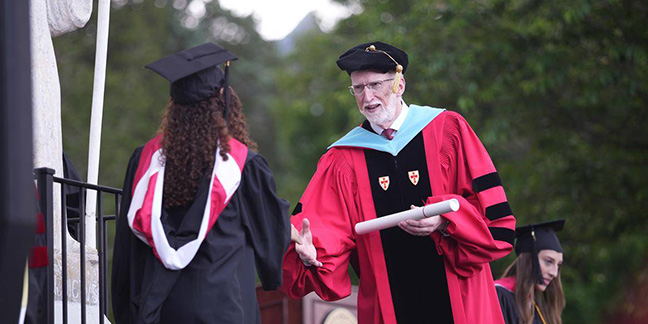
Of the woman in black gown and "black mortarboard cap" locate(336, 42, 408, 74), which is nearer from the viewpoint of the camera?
the woman in black gown

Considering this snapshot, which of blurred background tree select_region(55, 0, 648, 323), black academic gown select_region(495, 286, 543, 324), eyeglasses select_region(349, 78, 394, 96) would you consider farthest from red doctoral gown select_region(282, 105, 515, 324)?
blurred background tree select_region(55, 0, 648, 323)

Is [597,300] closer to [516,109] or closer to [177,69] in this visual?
[516,109]

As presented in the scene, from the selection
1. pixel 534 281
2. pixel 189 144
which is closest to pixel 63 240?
pixel 189 144

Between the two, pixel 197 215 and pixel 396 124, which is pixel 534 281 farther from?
pixel 197 215

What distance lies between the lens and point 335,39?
21328 mm

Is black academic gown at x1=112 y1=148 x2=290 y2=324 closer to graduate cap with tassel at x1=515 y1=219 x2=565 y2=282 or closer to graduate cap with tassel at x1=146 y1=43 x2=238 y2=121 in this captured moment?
graduate cap with tassel at x1=146 y1=43 x2=238 y2=121

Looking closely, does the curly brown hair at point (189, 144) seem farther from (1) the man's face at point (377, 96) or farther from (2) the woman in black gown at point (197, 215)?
(1) the man's face at point (377, 96)

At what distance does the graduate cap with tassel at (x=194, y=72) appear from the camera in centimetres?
360

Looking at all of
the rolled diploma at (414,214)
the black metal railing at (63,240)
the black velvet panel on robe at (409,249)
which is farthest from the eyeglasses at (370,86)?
the black metal railing at (63,240)

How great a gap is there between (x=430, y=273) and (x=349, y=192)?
0.65 m

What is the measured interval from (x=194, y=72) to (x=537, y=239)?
407cm

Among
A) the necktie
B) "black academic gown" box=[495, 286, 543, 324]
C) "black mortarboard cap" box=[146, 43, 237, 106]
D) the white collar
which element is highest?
"black mortarboard cap" box=[146, 43, 237, 106]

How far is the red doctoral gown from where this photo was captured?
4355mm

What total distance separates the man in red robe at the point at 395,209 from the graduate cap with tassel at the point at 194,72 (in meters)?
1.00
